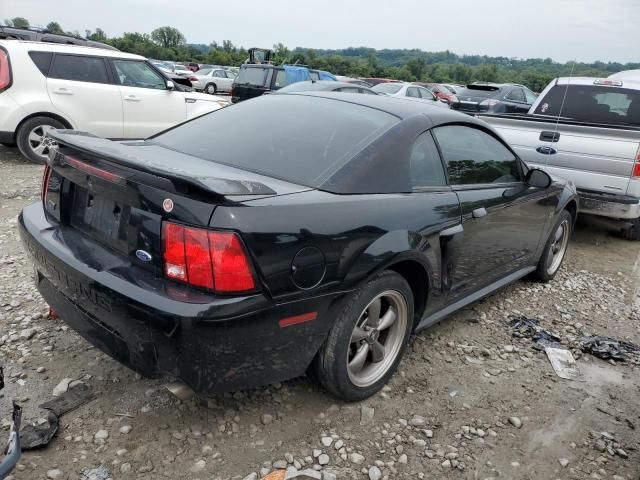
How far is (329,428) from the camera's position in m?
2.56

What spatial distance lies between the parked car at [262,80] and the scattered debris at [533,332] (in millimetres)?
11947

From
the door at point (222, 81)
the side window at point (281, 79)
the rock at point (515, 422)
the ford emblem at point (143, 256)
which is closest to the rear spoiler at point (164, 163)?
the ford emblem at point (143, 256)

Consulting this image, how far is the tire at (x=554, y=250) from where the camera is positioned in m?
4.52

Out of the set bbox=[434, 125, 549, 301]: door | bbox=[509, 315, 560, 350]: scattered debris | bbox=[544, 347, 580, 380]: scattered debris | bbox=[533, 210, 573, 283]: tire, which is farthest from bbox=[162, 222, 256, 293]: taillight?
bbox=[533, 210, 573, 283]: tire

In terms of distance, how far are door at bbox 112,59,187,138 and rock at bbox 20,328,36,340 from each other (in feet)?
18.2

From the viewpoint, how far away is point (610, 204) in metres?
5.46

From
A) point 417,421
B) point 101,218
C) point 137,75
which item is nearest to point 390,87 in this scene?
point 137,75

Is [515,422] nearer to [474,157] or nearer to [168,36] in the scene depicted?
[474,157]

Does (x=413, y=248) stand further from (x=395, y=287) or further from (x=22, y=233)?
(x=22, y=233)

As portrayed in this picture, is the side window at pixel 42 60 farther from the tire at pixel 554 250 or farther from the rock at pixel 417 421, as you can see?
the rock at pixel 417 421

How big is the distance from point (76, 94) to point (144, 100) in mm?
1024

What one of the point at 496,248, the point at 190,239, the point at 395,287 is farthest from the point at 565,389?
the point at 190,239

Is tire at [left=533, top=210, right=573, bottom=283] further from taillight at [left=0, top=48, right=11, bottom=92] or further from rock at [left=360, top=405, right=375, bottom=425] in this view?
taillight at [left=0, top=48, right=11, bottom=92]

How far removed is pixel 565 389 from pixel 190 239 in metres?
2.40
